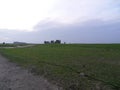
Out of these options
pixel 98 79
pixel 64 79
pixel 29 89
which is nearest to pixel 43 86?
pixel 29 89

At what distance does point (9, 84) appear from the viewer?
39.9 feet

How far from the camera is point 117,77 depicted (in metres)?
12.2

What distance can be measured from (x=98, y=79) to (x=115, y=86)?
70.9 inches

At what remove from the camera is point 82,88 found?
10289 mm

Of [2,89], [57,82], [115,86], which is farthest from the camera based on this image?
[57,82]

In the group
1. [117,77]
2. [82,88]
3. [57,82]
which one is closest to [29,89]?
[57,82]

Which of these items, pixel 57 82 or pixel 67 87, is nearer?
pixel 67 87

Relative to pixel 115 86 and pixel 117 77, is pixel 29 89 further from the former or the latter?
pixel 117 77

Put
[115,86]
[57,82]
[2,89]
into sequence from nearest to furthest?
1. [115,86]
2. [2,89]
3. [57,82]

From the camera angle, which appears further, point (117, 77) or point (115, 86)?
point (117, 77)

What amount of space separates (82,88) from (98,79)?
1.97 m

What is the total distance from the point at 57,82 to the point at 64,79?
73cm

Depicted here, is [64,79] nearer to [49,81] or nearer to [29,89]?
[49,81]

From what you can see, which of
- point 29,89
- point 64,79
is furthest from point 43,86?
point 64,79
